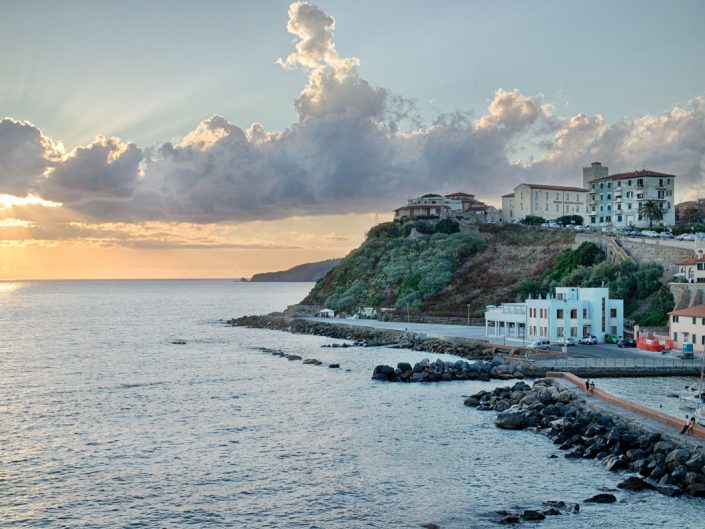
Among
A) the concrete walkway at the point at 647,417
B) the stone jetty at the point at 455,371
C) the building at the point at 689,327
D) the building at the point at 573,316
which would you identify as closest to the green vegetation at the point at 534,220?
the building at the point at 573,316

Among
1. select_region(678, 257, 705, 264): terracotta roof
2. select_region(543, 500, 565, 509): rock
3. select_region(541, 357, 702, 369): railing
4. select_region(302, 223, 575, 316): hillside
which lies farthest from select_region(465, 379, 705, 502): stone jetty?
select_region(302, 223, 575, 316): hillside

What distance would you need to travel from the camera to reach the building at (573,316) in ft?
245

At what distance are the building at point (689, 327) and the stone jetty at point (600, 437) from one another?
21386 mm

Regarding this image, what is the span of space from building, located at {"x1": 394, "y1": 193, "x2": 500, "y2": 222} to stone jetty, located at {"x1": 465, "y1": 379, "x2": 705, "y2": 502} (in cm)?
9914

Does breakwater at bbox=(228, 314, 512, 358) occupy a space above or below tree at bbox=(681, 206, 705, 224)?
below

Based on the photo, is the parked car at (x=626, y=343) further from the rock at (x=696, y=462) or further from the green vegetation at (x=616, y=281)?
the rock at (x=696, y=462)

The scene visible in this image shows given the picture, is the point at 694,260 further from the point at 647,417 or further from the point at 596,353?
the point at 647,417

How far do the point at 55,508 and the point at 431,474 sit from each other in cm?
1718

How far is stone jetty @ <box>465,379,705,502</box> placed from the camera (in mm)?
30922

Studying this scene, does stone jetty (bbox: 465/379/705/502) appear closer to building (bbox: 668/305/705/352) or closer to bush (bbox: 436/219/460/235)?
building (bbox: 668/305/705/352)

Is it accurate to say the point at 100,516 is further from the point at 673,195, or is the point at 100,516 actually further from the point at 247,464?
the point at 673,195

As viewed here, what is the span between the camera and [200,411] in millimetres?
50344

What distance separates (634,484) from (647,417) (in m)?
10.2

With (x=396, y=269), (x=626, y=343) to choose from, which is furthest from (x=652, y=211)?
(x=626, y=343)
